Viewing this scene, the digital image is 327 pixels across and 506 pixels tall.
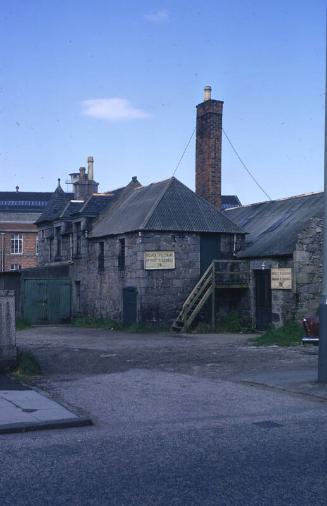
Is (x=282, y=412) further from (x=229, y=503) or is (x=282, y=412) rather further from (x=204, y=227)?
(x=204, y=227)

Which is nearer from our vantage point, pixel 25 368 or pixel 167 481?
pixel 167 481

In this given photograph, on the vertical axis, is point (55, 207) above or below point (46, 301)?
above

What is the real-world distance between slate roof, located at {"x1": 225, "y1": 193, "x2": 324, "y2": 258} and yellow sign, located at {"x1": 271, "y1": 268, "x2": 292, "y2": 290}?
2.09 feet

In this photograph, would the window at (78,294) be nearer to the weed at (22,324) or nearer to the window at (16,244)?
the weed at (22,324)

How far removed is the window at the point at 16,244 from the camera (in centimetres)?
6575

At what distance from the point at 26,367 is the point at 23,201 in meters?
73.0

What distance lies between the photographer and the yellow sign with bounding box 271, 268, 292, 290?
23.9 metres

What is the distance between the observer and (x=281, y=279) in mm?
24219

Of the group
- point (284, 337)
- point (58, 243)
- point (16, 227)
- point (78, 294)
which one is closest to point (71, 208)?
point (58, 243)

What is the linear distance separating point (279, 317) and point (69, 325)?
1109cm

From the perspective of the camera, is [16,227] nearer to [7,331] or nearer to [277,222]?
[277,222]

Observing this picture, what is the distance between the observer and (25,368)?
13055mm

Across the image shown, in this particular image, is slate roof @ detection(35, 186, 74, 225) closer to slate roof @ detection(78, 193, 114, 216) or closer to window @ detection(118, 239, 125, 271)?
slate roof @ detection(78, 193, 114, 216)

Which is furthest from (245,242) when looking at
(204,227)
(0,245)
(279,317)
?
(0,245)
